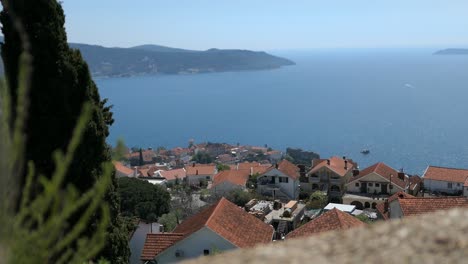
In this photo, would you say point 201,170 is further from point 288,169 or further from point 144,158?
point 144,158

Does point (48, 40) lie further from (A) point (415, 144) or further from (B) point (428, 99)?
(B) point (428, 99)

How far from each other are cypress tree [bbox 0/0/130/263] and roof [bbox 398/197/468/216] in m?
10.0

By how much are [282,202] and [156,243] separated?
21.2 meters

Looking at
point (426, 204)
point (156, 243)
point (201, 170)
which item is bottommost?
point (201, 170)

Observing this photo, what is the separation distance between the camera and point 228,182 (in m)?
42.8

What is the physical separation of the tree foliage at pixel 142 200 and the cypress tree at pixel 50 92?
1923cm

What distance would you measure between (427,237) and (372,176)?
35524 millimetres

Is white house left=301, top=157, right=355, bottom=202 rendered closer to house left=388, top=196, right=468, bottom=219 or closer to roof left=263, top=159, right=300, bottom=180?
roof left=263, top=159, right=300, bottom=180

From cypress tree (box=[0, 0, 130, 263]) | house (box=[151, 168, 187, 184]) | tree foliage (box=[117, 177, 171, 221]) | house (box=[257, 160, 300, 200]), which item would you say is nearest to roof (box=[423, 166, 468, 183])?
house (box=[257, 160, 300, 200])

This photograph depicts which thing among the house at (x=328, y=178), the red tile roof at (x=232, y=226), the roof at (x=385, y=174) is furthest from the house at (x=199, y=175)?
the red tile roof at (x=232, y=226)

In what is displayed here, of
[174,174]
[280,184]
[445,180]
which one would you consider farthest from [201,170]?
[445,180]

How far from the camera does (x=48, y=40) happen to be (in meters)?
10.3

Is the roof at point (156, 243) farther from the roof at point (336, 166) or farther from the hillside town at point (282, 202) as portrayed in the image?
the roof at point (336, 166)

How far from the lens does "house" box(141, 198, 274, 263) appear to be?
15.3 m
